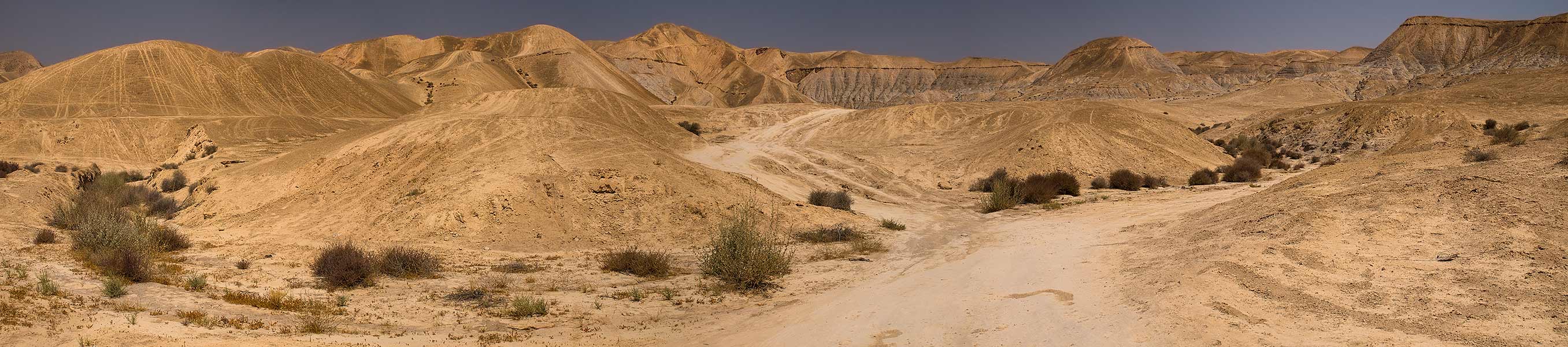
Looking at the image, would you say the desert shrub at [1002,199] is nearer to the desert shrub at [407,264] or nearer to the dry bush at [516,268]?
the dry bush at [516,268]

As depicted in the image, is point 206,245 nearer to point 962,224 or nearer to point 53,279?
point 53,279

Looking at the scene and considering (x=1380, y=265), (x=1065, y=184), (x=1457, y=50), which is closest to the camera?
(x=1380, y=265)

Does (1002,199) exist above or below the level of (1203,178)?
above

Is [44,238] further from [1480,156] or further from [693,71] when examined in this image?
[693,71]

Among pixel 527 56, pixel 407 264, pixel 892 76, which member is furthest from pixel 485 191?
pixel 892 76

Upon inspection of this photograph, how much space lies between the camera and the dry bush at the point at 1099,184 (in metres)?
24.1

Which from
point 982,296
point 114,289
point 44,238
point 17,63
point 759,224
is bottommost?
point 982,296

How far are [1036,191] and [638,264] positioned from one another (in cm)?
1340

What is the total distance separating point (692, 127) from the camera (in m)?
42.4

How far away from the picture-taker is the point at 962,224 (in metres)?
17.2

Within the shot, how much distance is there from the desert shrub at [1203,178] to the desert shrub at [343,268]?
80.3 feet

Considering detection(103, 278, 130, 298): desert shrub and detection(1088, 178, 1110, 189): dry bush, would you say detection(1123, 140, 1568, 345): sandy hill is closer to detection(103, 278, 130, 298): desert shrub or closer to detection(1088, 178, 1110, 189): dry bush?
detection(103, 278, 130, 298): desert shrub

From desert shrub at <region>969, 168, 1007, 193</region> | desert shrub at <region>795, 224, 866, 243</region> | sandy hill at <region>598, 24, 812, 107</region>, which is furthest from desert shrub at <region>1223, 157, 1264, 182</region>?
sandy hill at <region>598, 24, 812, 107</region>

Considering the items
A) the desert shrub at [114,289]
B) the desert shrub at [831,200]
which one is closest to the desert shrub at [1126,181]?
the desert shrub at [831,200]
